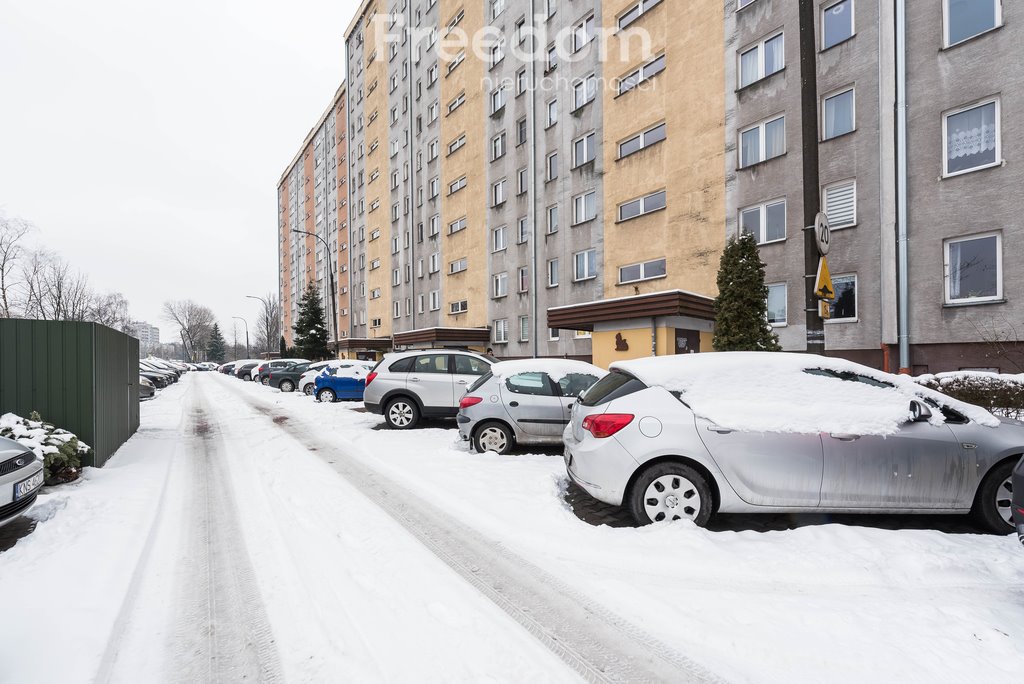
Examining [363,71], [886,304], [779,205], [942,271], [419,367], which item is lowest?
[419,367]

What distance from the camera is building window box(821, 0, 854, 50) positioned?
43.4 ft

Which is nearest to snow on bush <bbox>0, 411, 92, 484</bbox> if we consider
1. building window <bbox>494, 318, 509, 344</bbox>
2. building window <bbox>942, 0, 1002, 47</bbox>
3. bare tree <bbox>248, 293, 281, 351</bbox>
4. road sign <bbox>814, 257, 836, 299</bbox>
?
road sign <bbox>814, 257, 836, 299</bbox>

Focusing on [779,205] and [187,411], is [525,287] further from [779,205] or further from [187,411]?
[187,411]

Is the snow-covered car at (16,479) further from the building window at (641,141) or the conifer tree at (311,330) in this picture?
the conifer tree at (311,330)

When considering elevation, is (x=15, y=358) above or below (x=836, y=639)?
above

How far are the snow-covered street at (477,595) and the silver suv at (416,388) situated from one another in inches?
192

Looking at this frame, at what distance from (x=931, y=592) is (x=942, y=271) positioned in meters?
11.5

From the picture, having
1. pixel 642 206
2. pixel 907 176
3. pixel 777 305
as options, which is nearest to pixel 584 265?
pixel 642 206

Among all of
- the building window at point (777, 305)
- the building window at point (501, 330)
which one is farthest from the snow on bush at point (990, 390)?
the building window at point (501, 330)

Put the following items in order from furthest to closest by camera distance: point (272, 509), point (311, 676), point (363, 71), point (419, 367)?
point (363, 71) < point (419, 367) < point (272, 509) < point (311, 676)

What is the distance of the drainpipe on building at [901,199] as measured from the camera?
11.8 meters

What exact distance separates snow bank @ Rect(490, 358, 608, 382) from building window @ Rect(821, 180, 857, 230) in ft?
31.1

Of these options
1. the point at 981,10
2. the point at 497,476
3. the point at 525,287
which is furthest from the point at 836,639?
the point at 525,287

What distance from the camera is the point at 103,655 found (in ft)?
8.70
